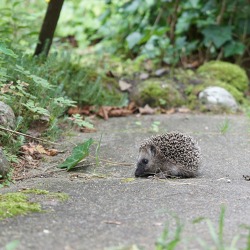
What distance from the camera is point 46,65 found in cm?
768

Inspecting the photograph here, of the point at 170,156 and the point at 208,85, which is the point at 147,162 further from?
the point at 208,85

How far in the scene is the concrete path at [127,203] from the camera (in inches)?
146

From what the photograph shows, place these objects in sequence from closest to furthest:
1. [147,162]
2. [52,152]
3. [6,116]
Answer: [147,162] < [6,116] < [52,152]

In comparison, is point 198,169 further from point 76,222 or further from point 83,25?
point 83,25

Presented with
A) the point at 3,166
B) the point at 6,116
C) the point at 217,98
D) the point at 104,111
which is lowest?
the point at 3,166

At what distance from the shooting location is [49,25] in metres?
8.80

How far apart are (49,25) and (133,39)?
301 cm

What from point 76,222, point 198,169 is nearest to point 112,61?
point 198,169

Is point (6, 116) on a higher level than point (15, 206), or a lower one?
higher

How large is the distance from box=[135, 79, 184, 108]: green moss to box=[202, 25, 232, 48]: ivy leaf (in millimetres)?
1593

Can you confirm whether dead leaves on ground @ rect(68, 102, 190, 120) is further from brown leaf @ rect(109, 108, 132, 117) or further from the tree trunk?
the tree trunk

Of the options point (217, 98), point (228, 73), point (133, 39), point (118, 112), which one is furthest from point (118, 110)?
point (228, 73)

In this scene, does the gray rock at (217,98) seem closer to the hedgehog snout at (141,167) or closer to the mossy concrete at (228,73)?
the mossy concrete at (228,73)

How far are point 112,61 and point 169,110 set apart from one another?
233cm
